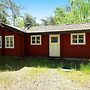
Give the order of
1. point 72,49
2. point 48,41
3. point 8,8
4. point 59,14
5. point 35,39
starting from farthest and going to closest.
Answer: point 59,14 < point 35,39 < point 48,41 < point 72,49 < point 8,8

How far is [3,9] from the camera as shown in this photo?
56.2 ft

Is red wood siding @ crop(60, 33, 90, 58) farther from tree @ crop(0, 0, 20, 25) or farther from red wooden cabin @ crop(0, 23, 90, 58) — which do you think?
tree @ crop(0, 0, 20, 25)

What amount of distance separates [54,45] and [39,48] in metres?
1.93

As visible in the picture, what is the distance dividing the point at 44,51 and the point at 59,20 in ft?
98.7

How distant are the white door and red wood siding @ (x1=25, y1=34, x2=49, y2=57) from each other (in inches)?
16.6

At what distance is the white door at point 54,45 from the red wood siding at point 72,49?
54cm

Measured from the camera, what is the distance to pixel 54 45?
2462 centimetres

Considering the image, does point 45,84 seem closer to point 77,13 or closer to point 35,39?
point 35,39

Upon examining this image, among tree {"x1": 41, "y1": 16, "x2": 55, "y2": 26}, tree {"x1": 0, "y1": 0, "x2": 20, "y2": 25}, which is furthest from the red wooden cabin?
tree {"x1": 41, "y1": 16, "x2": 55, "y2": 26}

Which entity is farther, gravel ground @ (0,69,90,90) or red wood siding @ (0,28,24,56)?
red wood siding @ (0,28,24,56)

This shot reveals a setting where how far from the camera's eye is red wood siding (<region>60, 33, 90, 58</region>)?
73.7 ft

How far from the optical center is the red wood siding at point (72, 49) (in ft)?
73.7

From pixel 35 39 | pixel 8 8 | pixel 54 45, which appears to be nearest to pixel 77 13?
pixel 35 39

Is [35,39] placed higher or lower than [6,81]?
higher
